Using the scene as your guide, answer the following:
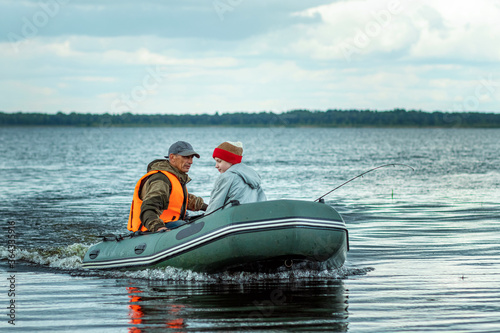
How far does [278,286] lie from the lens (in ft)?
26.9

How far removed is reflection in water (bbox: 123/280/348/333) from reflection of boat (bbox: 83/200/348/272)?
11.6 inches

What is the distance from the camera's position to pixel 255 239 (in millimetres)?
8047

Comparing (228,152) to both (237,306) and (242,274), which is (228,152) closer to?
(242,274)

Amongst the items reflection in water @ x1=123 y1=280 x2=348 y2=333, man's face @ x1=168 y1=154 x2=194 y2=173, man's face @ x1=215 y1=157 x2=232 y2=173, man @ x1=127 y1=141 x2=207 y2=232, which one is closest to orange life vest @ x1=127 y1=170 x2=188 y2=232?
man @ x1=127 y1=141 x2=207 y2=232

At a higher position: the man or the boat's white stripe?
the man

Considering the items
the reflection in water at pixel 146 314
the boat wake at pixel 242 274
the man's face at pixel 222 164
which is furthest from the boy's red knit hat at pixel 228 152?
the reflection in water at pixel 146 314

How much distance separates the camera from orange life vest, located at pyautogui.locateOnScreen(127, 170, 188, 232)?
8.91 meters

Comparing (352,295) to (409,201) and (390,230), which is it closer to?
(390,230)

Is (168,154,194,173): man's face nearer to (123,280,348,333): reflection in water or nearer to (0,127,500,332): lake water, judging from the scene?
(0,127,500,332): lake water

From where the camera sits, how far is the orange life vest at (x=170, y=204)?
29.2 ft

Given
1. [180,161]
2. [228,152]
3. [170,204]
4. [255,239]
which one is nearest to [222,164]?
[228,152]

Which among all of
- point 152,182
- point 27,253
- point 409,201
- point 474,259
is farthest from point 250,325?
point 409,201

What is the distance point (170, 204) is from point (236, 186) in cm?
116

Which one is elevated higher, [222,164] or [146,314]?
[222,164]
